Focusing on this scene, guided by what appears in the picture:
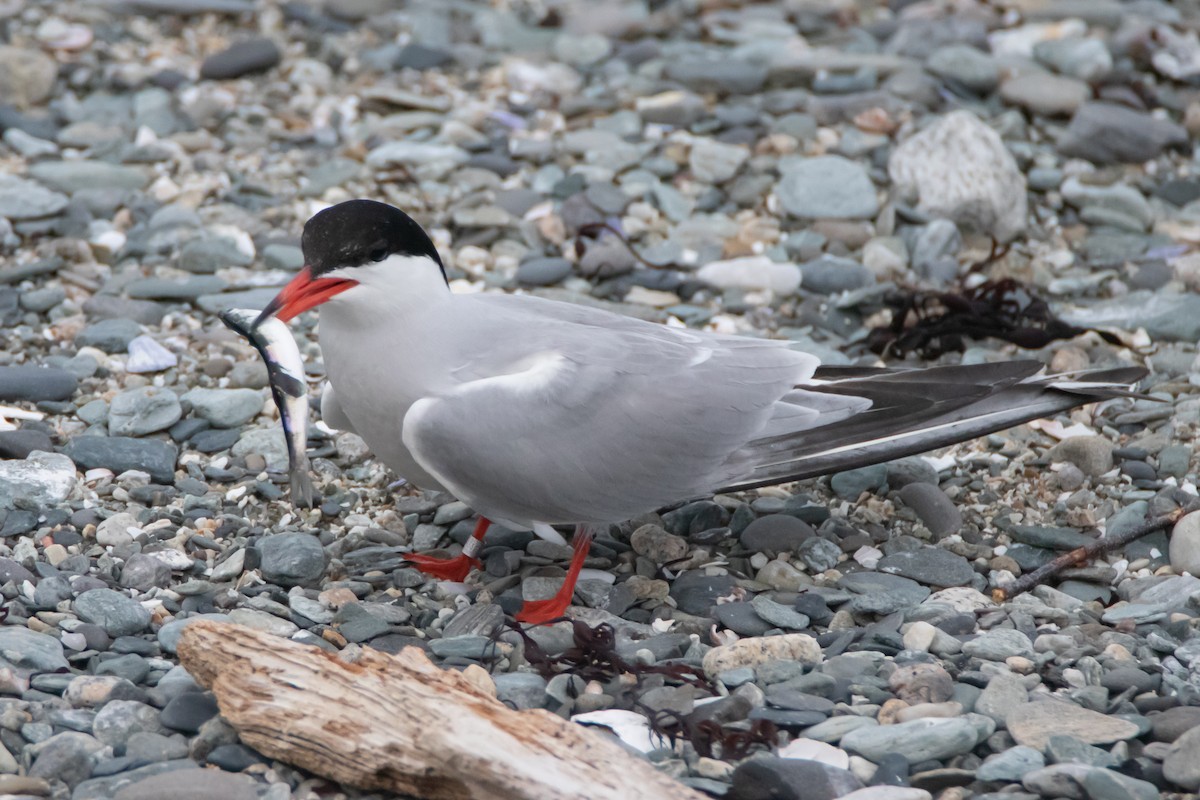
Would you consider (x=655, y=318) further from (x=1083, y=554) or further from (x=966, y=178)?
(x=1083, y=554)

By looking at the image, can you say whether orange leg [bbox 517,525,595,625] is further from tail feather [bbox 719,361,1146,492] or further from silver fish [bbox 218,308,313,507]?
silver fish [bbox 218,308,313,507]

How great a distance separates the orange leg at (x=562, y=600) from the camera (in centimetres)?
358

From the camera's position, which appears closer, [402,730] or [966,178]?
[402,730]

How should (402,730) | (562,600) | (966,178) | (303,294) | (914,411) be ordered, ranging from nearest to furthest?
(402,730)
(303,294)
(562,600)
(914,411)
(966,178)

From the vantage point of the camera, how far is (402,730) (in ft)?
9.04

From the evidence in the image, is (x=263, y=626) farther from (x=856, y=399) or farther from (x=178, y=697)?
(x=856, y=399)

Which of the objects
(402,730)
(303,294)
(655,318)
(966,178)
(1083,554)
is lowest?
(1083,554)

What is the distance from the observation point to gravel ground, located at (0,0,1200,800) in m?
3.14

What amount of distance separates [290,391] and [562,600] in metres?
0.90

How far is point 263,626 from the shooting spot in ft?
11.3

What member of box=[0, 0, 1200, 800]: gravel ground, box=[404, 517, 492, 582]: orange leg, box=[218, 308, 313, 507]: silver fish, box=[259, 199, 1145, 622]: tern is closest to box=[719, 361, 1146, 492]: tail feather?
box=[259, 199, 1145, 622]: tern

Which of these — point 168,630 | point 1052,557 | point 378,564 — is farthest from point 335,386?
point 1052,557

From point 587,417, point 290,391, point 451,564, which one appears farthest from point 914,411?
point 290,391

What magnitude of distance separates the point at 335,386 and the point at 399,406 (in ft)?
0.77
